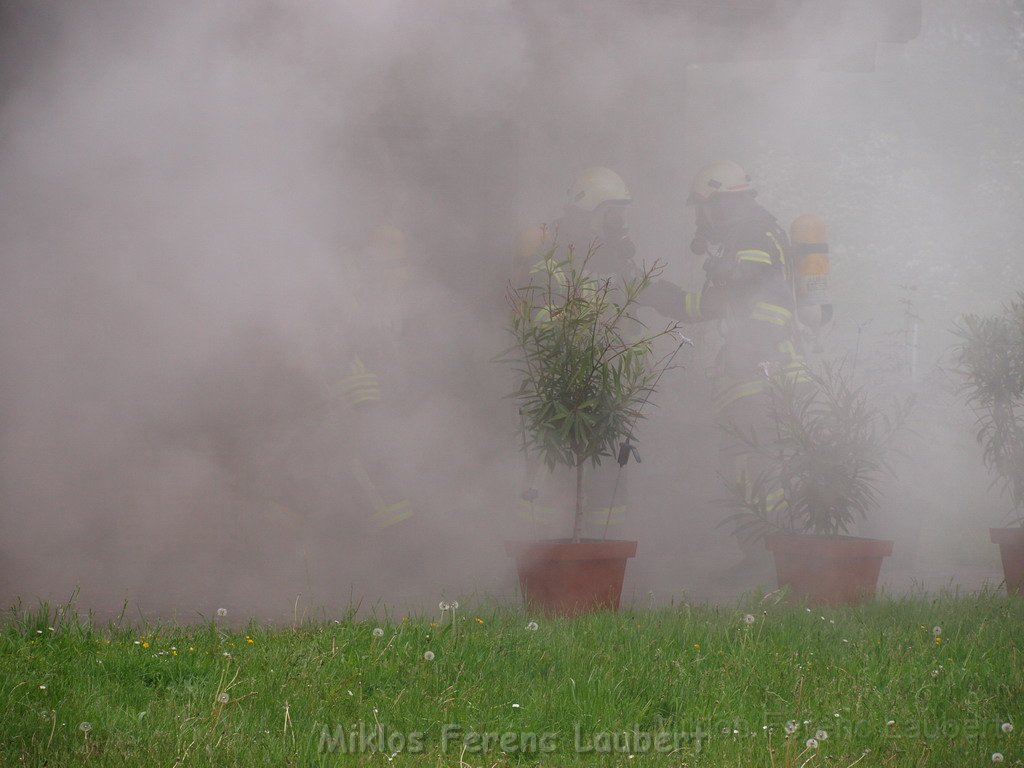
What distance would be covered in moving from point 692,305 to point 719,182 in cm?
50

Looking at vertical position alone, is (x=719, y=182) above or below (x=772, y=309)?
above

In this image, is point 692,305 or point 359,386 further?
point 692,305

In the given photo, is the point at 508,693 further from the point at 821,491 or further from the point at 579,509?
the point at 821,491

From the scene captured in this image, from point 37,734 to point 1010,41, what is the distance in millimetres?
13000

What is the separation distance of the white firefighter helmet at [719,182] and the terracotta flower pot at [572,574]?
1.80m

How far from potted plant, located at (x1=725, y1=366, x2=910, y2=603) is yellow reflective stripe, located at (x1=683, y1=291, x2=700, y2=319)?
0.55 meters

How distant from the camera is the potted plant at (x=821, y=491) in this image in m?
3.06

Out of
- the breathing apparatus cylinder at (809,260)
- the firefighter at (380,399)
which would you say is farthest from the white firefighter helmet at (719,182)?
the firefighter at (380,399)

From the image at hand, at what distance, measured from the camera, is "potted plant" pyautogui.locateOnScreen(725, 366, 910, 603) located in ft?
10.0

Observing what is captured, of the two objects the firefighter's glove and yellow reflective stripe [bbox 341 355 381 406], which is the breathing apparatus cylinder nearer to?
the firefighter's glove

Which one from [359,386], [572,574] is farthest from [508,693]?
[359,386]

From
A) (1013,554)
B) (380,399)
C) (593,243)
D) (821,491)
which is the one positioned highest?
(593,243)

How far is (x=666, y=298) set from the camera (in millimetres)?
4270

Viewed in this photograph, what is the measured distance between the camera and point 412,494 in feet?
12.7
